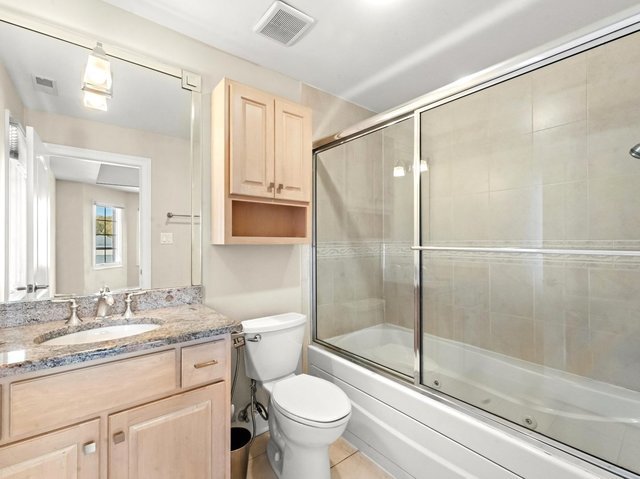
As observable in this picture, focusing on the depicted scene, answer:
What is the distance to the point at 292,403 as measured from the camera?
1452mm

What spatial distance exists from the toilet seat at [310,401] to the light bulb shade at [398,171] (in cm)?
148

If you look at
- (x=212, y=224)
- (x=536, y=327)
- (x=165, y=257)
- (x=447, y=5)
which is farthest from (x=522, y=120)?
(x=165, y=257)

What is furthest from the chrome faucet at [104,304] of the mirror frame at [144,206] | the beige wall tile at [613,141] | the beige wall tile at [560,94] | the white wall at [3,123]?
the beige wall tile at [613,141]

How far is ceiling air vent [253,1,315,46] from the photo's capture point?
5.06 feet

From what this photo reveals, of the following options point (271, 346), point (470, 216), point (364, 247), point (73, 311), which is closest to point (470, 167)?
point (470, 216)

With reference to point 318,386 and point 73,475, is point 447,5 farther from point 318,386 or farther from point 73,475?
point 73,475

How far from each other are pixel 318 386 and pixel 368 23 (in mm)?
1954

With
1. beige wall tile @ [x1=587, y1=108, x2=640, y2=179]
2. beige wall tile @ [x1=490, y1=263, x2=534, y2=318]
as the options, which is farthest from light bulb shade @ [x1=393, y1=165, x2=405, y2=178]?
beige wall tile @ [x1=587, y1=108, x2=640, y2=179]

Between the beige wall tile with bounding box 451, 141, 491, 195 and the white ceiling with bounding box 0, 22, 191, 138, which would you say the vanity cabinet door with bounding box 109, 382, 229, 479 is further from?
the beige wall tile with bounding box 451, 141, 491, 195

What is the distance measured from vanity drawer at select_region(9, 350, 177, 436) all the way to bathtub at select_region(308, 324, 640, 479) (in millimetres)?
1103

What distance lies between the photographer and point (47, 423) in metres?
0.91

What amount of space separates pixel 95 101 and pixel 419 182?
1704 mm

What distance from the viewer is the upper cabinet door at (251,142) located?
167 centimetres

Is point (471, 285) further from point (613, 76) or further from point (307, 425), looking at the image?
point (307, 425)
